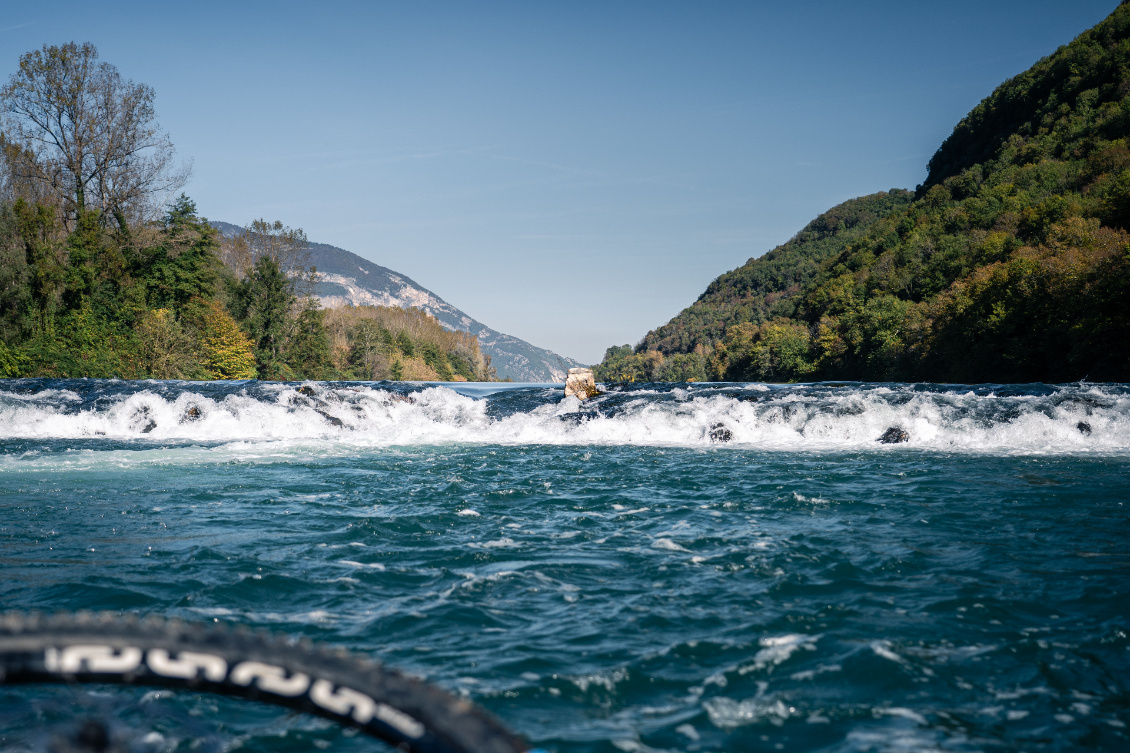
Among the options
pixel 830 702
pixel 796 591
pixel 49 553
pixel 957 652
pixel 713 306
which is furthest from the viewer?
pixel 713 306

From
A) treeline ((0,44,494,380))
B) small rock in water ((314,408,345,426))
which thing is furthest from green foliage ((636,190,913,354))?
small rock in water ((314,408,345,426))

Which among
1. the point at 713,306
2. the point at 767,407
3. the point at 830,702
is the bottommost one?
the point at 830,702

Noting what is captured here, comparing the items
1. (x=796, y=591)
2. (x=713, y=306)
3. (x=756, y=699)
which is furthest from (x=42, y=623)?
(x=713, y=306)

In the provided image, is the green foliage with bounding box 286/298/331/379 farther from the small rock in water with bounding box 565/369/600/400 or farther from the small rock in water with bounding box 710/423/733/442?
the small rock in water with bounding box 710/423/733/442

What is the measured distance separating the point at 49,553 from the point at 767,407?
1775 cm

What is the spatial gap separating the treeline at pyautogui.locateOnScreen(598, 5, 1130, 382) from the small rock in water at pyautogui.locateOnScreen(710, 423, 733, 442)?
2701 centimetres

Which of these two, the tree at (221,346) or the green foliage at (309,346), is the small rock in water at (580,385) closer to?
the tree at (221,346)

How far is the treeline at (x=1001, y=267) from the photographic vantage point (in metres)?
38.3

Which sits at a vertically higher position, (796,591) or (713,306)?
(713,306)

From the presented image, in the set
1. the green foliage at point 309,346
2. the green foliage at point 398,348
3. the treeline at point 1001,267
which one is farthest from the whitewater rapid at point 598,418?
the green foliage at point 398,348

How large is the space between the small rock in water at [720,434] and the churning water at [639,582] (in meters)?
3.77

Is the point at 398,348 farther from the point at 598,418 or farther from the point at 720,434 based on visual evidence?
the point at 720,434

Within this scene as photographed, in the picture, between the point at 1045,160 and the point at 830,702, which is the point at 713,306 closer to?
the point at 1045,160

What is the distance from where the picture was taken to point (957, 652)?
450 cm
